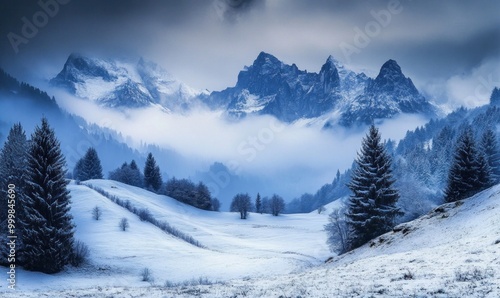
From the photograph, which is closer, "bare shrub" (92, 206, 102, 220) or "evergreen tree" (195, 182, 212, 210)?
"bare shrub" (92, 206, 102, 220)

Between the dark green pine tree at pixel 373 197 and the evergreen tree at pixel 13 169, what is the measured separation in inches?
1312

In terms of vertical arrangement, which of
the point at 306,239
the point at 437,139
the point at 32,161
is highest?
the point at 437,139

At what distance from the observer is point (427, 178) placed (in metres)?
133

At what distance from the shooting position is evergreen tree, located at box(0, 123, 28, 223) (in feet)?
116

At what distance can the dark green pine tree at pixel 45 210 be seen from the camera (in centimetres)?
3089

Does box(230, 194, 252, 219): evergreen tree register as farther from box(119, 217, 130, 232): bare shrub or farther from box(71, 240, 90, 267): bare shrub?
box(71, 240, 90, 267): bare shrub

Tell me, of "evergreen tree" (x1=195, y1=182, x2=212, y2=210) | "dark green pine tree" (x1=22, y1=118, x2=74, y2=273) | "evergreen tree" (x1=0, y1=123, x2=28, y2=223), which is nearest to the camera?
"dark green pine tree" (x1=22, y1=118, x2=74, y2=273)

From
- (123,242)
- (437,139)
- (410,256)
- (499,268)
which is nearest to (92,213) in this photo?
(123,242)

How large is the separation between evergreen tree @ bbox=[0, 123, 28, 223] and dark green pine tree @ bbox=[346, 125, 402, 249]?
33.3 m

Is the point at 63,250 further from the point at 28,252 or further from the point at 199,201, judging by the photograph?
the point at 199,201

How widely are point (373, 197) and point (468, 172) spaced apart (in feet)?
64.8

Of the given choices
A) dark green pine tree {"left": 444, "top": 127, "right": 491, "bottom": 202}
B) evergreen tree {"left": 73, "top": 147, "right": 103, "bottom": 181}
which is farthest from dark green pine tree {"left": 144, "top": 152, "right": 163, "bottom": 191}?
dark green pine tree {"left": 444, "top": 127, "right": 491, "bottom": 202}

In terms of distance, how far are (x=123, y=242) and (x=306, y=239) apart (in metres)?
43.2

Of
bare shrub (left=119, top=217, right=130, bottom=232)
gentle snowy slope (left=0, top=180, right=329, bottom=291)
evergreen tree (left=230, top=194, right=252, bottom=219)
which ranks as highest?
evergreen tree (left=230, top=194, right=252, bottom=219)
